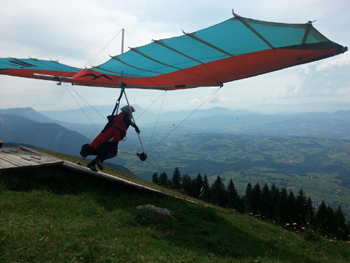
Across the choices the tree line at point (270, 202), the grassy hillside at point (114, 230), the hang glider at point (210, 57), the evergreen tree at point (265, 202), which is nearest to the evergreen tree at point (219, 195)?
the tree line at point (270, 202)

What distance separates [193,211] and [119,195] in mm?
2441

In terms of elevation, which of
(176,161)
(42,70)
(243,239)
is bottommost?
(176,161)

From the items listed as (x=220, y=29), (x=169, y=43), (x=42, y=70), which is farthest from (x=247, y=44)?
(x=42, y=70)

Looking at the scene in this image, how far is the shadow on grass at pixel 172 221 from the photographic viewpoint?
4.77 m

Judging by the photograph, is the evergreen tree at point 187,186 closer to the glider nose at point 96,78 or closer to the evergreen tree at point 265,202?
the evergreen tree at point 265,202

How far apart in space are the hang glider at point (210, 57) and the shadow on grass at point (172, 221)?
366cm

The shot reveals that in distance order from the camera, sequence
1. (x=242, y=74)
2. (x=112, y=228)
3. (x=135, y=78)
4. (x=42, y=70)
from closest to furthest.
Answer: (x=112, y=228)
(x=242, y=74)
(x=135, y=78)
(x=42, y=70)

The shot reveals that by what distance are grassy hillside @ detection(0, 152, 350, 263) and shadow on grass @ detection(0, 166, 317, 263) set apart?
0.07ft

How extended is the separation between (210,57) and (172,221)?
4645mm

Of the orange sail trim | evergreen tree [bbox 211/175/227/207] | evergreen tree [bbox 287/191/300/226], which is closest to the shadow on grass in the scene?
the orange sail trim

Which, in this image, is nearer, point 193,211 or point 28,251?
point 28,251

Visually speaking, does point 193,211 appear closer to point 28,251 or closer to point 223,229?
point 223,229

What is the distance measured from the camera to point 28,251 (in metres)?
3.03

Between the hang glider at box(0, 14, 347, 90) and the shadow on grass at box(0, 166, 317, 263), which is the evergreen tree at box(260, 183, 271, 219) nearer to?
the shadow on grass at box(0, 166, 317, 263)
